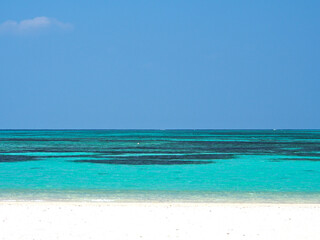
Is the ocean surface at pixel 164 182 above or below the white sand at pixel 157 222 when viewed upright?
above

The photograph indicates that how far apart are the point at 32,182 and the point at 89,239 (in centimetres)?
1461

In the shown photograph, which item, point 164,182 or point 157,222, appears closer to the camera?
point 157,222

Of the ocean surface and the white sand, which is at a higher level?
the ocean surface

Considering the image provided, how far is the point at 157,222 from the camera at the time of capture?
39.4 ft

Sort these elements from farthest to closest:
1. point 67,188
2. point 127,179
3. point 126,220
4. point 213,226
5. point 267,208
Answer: point 127,179, point 67,188, point 267,208, point 126,220, point 213,226

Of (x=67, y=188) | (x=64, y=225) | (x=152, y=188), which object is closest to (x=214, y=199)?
(x=152, y=188)

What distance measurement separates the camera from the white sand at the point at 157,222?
34.6 feet

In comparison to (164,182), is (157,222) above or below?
below

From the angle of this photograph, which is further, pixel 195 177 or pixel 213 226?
pixel 195 177

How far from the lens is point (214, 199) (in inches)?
739

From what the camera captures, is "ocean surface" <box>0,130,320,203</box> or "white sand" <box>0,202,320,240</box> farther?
"ocean surface" <box>0,130,320,203</box>

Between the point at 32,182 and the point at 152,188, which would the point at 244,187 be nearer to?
the point at 152,188

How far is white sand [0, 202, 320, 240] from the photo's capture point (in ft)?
34.6

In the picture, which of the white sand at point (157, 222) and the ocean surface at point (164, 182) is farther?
the ocean surface at point (164, 182)
